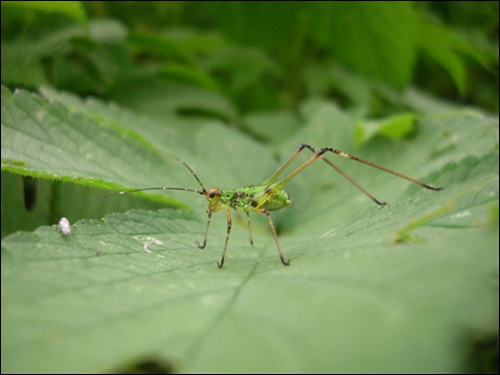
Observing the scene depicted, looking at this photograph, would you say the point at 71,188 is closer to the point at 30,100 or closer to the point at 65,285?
the point at 30,100

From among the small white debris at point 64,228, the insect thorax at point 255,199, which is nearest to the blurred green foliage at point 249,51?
the insect thorax at point 255,199

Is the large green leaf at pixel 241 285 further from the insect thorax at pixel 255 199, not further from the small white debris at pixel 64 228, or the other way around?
the insect thorax at pixel 255 199

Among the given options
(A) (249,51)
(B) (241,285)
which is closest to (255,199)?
(B) (241,285)

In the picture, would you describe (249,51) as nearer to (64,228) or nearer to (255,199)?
(255,199)

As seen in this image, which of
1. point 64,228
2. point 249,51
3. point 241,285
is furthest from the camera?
point 249,51

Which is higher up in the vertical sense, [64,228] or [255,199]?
[64,228]

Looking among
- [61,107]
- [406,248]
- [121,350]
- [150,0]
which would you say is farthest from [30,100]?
[150,0]

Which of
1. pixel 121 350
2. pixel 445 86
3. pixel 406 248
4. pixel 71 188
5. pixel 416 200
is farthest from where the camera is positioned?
pixel 445 86
